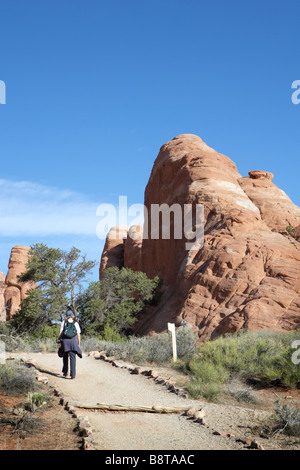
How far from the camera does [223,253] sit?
25.4m

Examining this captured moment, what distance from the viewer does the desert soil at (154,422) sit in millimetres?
6395

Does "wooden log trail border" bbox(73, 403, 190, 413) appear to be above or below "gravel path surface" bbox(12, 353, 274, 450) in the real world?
above

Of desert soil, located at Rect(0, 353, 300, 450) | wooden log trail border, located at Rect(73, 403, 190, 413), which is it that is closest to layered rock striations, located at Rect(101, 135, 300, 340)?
desert soil, located at Rect(0, 353, 300, 450)

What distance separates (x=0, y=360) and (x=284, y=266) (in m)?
17.0

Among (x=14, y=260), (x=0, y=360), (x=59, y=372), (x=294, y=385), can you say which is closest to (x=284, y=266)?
(x=294, y=385)

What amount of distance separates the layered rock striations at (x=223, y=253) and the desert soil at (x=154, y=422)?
11.7 metres

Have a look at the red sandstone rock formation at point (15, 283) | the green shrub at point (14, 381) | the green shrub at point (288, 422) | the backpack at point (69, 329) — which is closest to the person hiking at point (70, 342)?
the backpack at point (69, 329)

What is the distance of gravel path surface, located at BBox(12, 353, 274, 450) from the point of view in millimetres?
6395

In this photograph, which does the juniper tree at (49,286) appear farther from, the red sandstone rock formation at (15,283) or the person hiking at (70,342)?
the red sandstone rock formation at (15,283)

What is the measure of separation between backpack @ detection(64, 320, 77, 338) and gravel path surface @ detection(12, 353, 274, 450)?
1.15m

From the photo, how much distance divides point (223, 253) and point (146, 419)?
724 inches

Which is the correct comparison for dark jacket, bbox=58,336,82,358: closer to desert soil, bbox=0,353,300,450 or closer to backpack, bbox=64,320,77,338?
backpack, bbox=64,320,77,338

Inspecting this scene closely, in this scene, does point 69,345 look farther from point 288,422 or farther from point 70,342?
point 288,422
